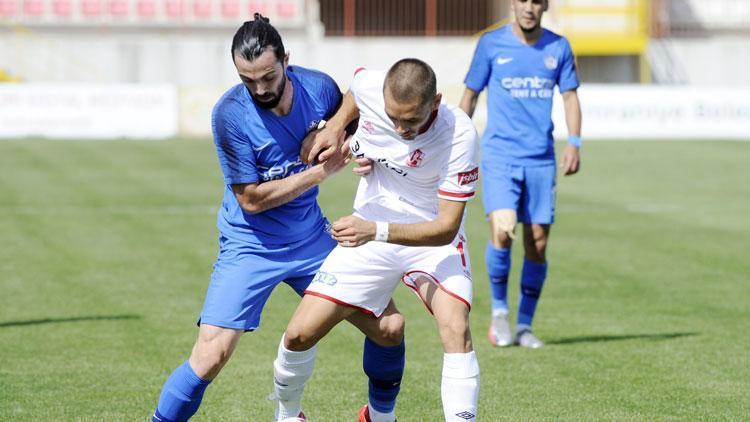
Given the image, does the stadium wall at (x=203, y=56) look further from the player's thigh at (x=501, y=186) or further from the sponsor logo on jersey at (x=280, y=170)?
the sponsor logo on jersey at (x=280, y=170)

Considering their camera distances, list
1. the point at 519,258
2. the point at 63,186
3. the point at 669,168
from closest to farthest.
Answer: the point at 519,258, the point at 63,186, the point at 669,168

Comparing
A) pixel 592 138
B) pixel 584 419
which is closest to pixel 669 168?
pixel 592 138

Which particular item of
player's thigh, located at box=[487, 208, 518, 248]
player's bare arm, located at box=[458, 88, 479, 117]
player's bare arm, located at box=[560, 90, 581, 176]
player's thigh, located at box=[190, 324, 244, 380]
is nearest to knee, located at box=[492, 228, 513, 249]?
player's thigh, located at box=[487, 208, 518, 248]

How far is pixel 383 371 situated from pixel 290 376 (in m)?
0.49

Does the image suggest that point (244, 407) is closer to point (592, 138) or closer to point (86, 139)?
point (86, 139)

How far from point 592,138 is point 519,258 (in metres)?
17.5

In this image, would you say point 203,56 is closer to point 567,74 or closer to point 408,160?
point 567,74

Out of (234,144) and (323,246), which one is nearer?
(234,144)

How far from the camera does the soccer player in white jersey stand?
6.08 meters

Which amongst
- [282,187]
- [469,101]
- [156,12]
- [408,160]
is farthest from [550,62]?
[156,12]

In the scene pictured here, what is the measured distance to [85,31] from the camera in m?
37.9

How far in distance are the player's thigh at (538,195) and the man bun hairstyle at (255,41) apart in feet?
11.6

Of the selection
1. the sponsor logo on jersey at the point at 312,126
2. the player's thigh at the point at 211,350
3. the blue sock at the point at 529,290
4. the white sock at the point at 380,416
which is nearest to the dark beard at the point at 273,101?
the sponsor logo on jersey at the point at 312,126

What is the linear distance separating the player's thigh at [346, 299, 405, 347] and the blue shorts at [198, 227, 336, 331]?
1.07 ft
